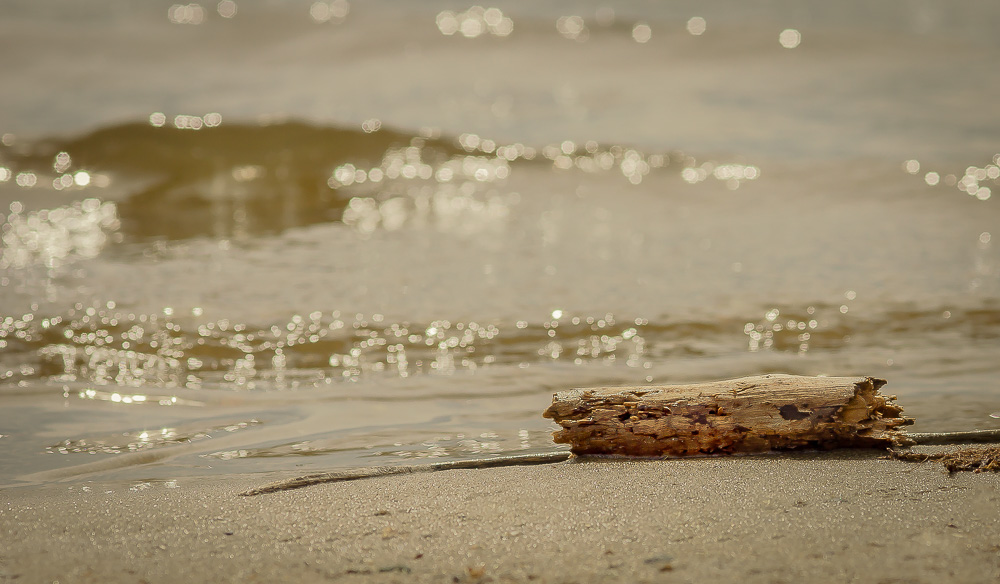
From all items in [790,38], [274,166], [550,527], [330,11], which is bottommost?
[550,527]

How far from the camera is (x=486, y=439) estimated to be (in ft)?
9.77

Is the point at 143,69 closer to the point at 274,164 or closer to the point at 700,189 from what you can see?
the point at 274,164

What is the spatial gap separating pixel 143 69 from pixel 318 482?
9373mm

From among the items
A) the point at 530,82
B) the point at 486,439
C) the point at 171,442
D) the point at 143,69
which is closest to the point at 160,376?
the point at 171,442

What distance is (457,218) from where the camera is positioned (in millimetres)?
6562

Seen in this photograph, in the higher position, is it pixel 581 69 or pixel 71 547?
pixel 581 69

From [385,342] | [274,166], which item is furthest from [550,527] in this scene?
[274,166]

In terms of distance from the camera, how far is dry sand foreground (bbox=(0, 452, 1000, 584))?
1812 millimetres

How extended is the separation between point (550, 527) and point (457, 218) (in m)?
4.67

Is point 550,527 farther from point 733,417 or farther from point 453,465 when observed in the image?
point 733,417

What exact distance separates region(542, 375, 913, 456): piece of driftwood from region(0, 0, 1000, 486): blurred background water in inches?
14.1

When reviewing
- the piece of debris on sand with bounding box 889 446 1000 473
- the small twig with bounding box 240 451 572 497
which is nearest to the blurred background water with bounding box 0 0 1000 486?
the small twig with bounding box 240 451 572 497

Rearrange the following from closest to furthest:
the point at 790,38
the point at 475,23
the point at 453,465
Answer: the point at 453,465 < the point at 790,38 < the point at 475,23

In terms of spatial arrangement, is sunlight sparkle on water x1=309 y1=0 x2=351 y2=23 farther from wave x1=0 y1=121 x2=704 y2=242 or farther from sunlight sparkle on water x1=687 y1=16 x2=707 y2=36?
sunlight sparkle on water x1=687 y1=16 x2=707 y2=36
